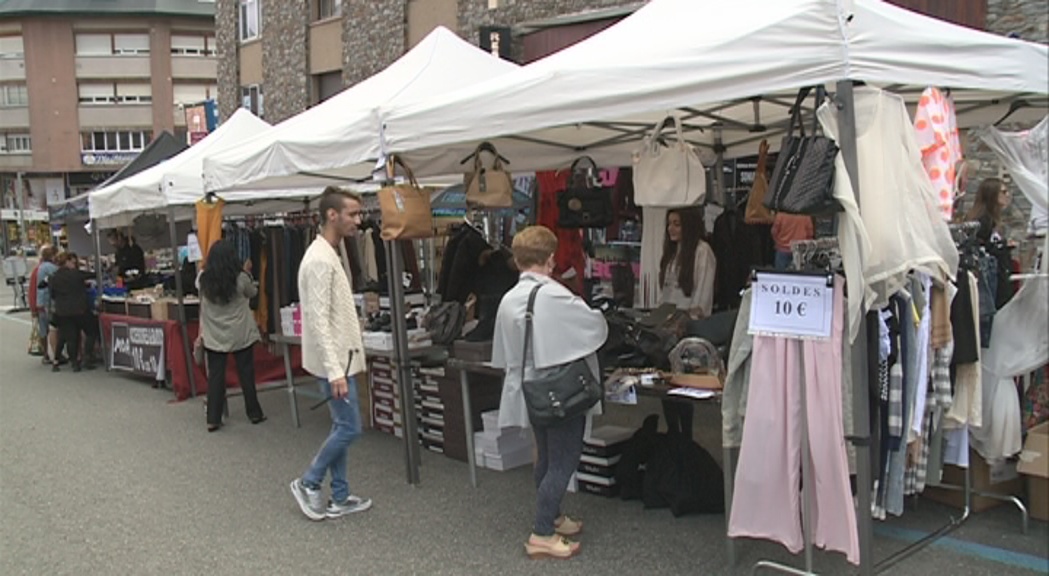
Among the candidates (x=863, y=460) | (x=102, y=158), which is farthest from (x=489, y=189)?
(x=102, y=158)

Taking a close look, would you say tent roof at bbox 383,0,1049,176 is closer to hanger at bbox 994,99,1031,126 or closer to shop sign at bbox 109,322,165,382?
hanger at bbox 994,99,1031,126

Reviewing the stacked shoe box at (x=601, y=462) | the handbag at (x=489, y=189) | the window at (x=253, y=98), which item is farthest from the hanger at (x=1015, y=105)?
the window at (x=253, y=98)

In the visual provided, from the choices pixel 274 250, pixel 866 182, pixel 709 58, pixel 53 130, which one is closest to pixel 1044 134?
pixel 866 182

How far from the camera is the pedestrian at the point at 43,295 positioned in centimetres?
1273

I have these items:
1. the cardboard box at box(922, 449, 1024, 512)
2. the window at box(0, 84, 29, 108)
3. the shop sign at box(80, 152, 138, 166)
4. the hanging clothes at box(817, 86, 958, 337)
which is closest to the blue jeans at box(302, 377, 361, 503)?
the hanging clothes at box(817, 86, 958, 337)

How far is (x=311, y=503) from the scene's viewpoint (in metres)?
5.34

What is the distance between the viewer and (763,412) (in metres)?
3.90

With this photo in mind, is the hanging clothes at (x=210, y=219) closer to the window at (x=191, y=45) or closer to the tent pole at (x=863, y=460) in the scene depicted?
the tent pole at (x=863, y=460)

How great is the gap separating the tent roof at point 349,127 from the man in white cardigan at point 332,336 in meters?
0.68

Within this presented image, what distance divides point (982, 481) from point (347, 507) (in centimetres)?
372

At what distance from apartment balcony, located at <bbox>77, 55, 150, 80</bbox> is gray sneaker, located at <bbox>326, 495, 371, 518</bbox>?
47.2 meters

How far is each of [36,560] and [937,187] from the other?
203 inches

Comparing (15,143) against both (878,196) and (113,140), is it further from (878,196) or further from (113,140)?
(878,196)

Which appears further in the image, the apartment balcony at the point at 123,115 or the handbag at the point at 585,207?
the apartment balcony at the point at 123,115
